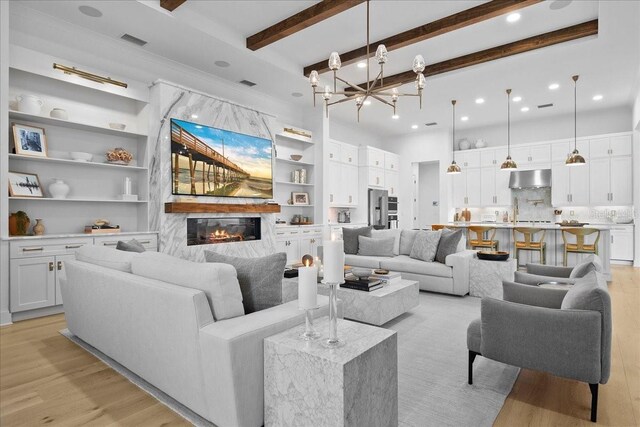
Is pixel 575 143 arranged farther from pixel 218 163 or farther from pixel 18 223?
pixel 18 223

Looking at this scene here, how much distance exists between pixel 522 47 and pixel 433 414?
190 inches

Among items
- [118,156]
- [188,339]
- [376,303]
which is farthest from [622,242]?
[118,156]

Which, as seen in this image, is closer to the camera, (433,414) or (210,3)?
(433,414)

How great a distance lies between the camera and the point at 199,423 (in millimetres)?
1880

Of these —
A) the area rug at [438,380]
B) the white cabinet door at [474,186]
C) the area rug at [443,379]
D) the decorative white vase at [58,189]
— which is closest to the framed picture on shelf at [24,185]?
the decorative white vase at [58,189]

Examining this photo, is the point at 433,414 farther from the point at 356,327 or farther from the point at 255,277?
the point at 255,277

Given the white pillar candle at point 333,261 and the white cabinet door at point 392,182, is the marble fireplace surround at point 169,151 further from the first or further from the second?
the white cabinet door at point 392,182

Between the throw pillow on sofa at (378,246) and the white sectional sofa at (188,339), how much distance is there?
3.32 metres

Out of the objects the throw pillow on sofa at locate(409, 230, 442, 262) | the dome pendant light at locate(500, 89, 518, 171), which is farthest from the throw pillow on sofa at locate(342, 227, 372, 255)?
the dome pendant light at locate(500, 89, 518, 171)

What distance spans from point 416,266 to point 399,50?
10.1 ft

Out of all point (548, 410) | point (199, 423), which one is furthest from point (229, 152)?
point (548, 410)

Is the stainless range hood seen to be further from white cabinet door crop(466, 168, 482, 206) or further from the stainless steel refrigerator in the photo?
the stainless steel refrigerator

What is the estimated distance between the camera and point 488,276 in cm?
457

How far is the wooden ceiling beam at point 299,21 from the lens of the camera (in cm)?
386
